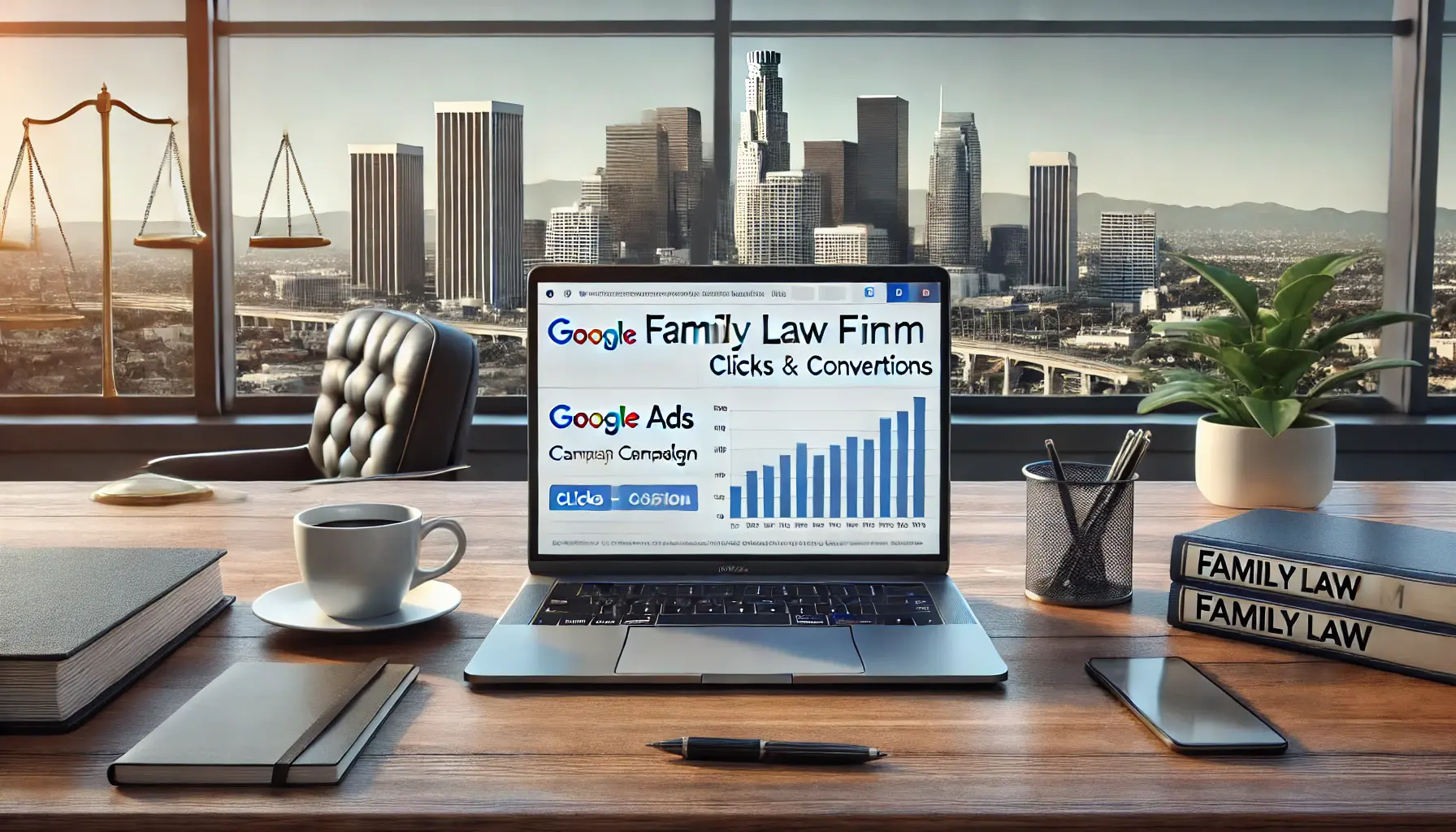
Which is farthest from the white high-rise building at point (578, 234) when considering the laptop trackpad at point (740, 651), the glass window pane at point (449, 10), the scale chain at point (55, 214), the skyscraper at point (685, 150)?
the laptop trackpad at point (740, 651)

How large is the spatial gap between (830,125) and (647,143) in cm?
57

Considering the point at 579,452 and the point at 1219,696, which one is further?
the point at 579,452

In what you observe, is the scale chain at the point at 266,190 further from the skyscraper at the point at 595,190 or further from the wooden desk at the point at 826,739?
the wooden desk at the point at 826,739

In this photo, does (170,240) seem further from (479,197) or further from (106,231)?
(479,197)

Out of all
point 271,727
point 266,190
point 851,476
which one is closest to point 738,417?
point 851,476

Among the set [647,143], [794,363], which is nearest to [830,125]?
[647,143]

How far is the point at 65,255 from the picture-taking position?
3311mm

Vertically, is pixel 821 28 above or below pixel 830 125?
above

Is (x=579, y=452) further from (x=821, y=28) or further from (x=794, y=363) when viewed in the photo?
(x=821, y=28)

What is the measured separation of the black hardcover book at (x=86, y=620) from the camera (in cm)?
65

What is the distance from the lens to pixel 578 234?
331cm

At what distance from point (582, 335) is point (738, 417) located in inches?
6.7

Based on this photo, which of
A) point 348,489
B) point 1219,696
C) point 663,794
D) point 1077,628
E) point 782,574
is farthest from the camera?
point 348,489

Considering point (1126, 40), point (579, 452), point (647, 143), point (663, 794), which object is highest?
point (1126, 40)
